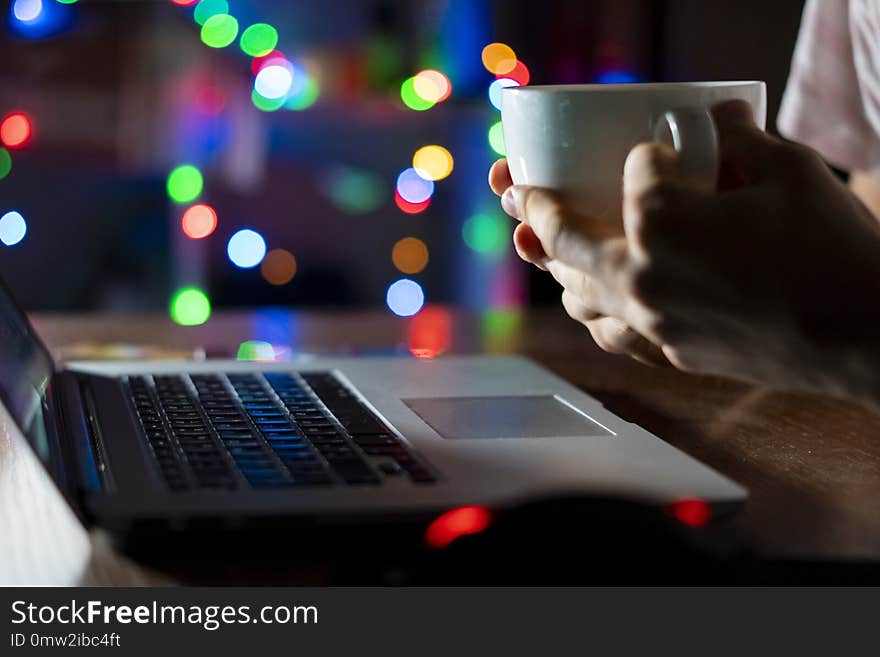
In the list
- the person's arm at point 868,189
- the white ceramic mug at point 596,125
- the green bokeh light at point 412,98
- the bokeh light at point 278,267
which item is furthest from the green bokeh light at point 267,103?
the white ceramic mug at point 596,125

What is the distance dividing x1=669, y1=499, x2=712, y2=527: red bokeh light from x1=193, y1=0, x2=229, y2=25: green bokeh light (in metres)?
2.54

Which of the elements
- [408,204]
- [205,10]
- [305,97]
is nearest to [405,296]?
[408,204]

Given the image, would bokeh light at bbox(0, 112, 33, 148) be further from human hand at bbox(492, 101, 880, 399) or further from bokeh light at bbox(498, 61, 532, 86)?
human hand at bbox(492, 101, 880, 399)

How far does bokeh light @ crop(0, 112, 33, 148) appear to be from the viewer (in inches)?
111

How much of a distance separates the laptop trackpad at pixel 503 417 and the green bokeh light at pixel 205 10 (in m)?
2.25

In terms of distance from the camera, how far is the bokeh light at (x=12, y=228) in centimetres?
299

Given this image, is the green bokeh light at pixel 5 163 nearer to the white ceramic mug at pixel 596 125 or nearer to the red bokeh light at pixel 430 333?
the red bokeh light at pixel 430 333

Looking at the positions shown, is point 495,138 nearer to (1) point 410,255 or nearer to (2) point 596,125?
(1) point 410,255

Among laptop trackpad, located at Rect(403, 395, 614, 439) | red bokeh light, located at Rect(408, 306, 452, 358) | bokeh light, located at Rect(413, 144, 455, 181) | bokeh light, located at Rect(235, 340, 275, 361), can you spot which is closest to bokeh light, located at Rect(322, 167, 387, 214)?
bokeh light, located at Rect(413, 144, 455, 181)

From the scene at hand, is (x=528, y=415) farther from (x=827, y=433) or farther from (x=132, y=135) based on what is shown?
(x=132, y=135)

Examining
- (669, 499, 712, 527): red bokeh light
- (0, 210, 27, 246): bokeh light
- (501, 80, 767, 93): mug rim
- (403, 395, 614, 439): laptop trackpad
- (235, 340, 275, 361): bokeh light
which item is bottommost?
(0, 210, 27, 246): bokeh light

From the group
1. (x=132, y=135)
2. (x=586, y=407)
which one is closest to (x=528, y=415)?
→ (x=586, y=407)

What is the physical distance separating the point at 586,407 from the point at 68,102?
233 centimetres

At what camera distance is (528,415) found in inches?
29.7
